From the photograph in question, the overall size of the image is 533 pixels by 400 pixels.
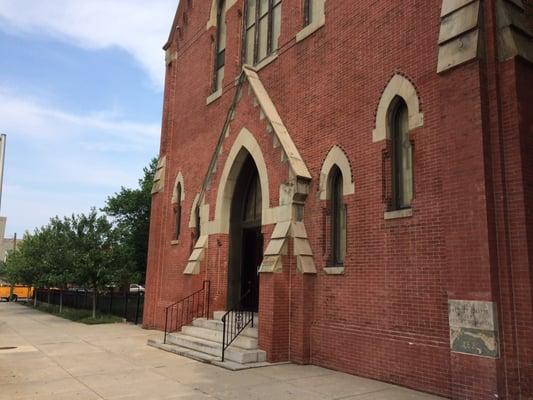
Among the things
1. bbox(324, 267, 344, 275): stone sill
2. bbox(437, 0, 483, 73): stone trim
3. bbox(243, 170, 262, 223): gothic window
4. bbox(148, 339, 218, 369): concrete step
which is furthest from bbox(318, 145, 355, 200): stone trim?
bbox(148, 339, 218, 369): concrete step

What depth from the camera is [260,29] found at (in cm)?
1436

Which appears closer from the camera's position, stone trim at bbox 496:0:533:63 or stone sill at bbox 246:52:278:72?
stone trim at bbox 496:0:533:63

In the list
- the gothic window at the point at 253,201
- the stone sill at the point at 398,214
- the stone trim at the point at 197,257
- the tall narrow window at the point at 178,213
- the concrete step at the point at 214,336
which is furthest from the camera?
the tall narrow window at the point at 178,213

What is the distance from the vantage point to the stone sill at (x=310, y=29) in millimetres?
11555

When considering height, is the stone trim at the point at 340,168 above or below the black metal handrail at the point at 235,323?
above

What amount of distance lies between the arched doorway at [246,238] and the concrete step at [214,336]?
1207 mm

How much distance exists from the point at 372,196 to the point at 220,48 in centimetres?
916

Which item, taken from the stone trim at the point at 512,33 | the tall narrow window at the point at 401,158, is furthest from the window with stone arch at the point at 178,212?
the stone trim at the point at 512,33

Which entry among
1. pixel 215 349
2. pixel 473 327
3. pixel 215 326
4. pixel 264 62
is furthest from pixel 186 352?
pixel 264 62

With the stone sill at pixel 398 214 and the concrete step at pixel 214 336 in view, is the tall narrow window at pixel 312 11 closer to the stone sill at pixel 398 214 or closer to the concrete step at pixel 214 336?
the stone sill at pixel 398 214

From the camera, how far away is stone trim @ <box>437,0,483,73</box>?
304 inches

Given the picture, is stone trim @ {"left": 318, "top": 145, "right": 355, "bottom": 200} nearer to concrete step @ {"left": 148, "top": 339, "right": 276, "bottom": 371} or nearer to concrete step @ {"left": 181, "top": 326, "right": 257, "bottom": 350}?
concrete step @ {"left": 181, "top": 326, "right": 257, "bottom": 350}

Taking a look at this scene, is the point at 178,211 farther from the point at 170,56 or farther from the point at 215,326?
the point at 170,56

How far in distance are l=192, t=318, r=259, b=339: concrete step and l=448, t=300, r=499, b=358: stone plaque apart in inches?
194
